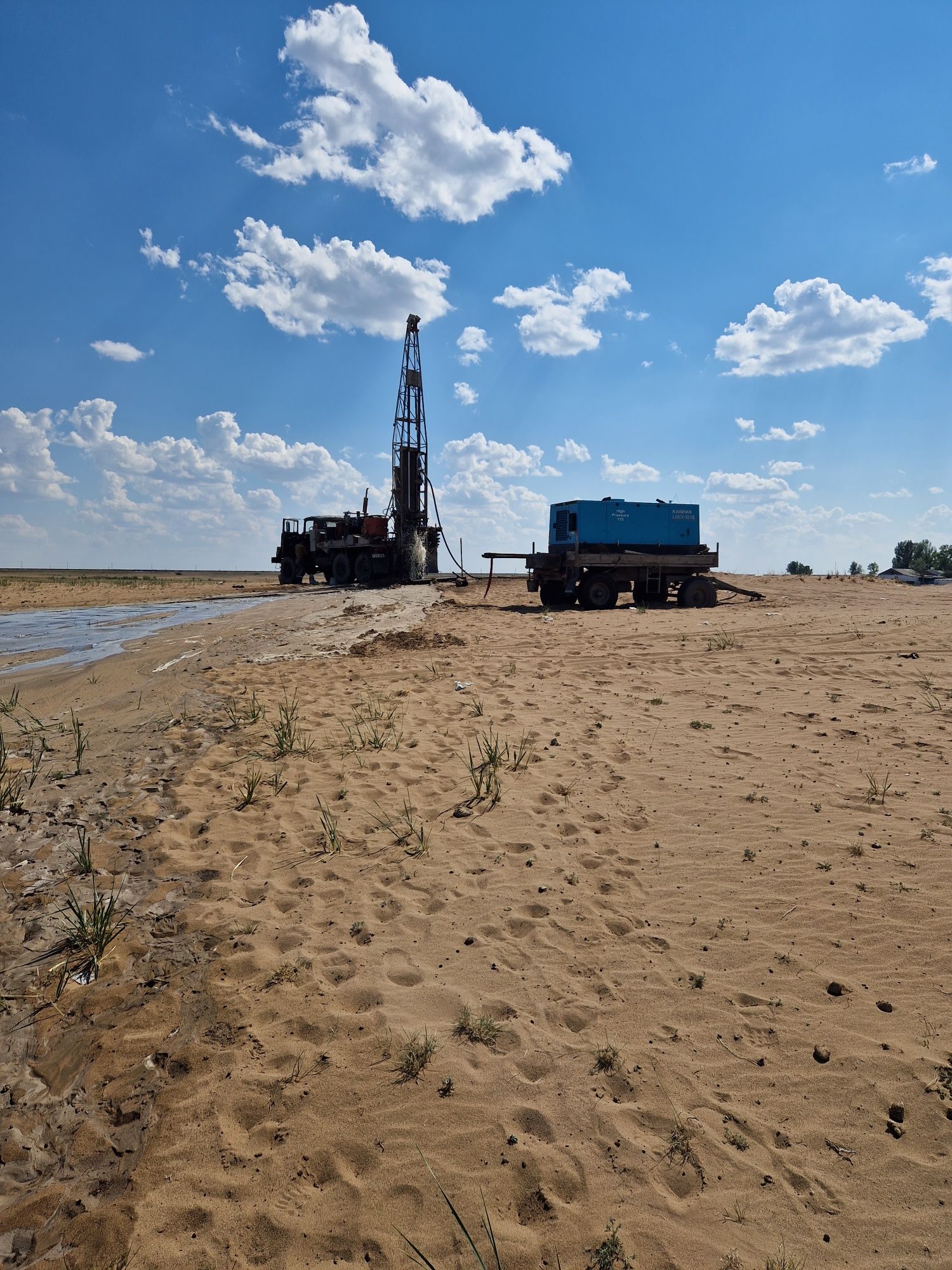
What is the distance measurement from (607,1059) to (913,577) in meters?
30.4

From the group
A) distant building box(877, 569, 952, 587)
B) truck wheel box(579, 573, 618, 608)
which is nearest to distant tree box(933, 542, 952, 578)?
distant building box(877, 569, 952, 587)

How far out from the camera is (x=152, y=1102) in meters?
2.76

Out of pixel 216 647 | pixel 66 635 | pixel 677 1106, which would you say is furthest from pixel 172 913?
pixel 66 635

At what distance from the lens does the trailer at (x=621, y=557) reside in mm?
18406

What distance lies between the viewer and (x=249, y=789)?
5.66 meters

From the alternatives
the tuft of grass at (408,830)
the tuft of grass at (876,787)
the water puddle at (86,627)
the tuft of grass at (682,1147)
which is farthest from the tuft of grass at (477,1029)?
the water puddle at (86,627)

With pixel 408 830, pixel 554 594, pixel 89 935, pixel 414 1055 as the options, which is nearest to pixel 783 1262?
pixel 414 1055

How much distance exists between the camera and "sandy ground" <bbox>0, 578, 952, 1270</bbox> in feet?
7.63

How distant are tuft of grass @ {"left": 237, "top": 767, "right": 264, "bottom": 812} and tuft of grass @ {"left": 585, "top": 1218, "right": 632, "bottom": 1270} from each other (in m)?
4.02

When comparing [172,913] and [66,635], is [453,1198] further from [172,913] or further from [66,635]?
[66,635]

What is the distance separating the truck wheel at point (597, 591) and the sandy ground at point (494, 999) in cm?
1148

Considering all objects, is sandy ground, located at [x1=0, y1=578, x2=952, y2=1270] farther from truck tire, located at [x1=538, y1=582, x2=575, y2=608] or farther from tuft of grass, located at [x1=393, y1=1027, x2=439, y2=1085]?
truck tire, located at [x1=538, y1=582, x2=575, y2=608]

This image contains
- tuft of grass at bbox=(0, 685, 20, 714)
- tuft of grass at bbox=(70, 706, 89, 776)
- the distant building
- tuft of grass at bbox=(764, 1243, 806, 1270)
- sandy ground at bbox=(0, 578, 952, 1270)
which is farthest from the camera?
the distant building

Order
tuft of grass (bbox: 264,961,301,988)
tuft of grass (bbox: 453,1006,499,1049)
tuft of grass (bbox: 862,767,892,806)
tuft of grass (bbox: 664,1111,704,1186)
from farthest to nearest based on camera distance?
tuft of grass (bbox: 862,767,892,806)
tuft of grass (bbox: 264,961,301,988)
tuft of grass (bbox: 453,1006,499,1049)
tuft of grass (bbox: 664,1111,704,1186)
